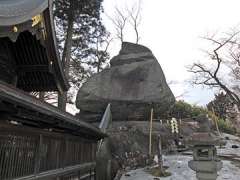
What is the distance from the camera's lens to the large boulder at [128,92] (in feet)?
77.6

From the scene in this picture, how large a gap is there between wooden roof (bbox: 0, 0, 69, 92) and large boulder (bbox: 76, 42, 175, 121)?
42.3ft

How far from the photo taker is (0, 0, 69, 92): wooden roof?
6277 millimetres

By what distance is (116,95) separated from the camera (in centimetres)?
2433

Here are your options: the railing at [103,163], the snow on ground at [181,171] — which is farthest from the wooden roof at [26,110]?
the railing at [103,163]

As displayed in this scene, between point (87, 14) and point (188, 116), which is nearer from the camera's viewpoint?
point (87, 14)

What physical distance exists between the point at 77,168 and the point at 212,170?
16.2ft

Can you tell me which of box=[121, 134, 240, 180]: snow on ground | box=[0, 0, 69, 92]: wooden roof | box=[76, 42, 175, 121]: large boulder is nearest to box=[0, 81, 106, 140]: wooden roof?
box=[0, 0, 69, 92]: wooden roof

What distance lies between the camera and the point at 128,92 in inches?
960

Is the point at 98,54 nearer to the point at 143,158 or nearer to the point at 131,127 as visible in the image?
A: the point at 131,127

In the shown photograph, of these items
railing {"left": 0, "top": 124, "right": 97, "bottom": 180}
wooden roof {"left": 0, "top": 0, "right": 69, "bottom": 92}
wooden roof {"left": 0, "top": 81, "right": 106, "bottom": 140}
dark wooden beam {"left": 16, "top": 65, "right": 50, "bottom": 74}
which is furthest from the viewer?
dark wooden beam {"left": 16, "top": 65, "right": 50, "bottom": 74}

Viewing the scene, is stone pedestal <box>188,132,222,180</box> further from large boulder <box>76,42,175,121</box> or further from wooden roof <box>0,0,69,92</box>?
large boulder <box>76,42,175,121</box>

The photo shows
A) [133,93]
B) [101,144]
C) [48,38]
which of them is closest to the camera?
[48,38]

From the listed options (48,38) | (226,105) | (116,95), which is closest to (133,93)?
(116,95)

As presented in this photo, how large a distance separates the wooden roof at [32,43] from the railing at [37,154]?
2.27 m
